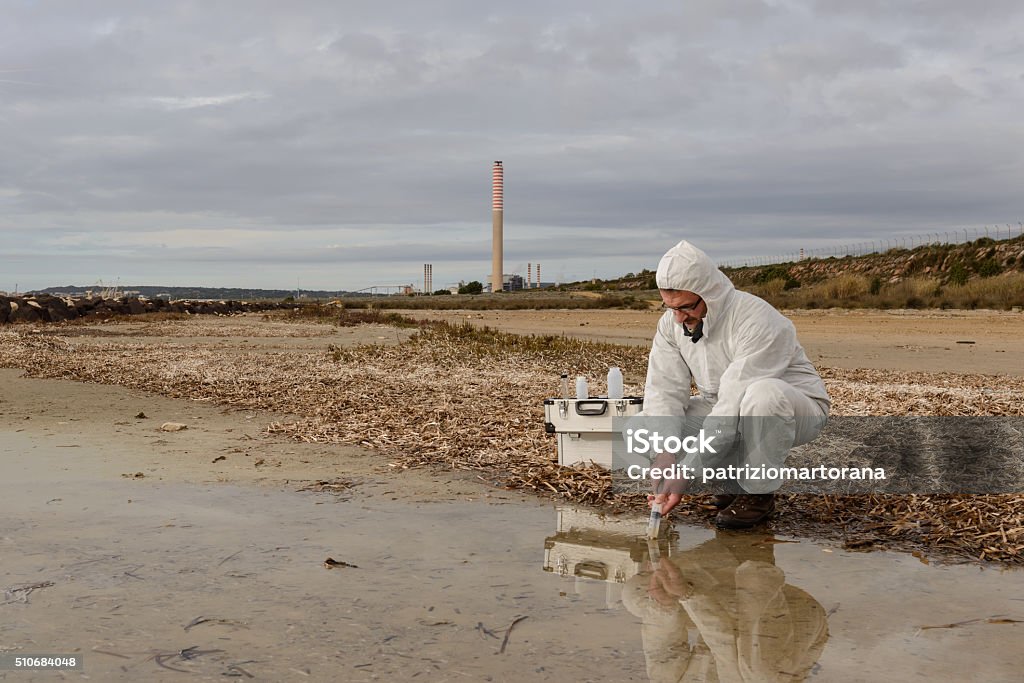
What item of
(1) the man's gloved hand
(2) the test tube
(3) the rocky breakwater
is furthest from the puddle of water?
(3) the rocky breakwater

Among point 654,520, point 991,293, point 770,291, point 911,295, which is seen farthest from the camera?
point 770,291

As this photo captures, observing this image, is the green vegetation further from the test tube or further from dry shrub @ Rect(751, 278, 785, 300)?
the test tube

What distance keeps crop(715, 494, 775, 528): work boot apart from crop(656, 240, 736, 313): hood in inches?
46.7

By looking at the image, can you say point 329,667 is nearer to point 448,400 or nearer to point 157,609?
point 157,609

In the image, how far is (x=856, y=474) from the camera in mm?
6699

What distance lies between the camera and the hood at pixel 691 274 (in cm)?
530

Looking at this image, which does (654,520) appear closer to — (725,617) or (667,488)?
(667,488)

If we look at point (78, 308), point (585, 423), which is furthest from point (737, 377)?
point (78, 308)

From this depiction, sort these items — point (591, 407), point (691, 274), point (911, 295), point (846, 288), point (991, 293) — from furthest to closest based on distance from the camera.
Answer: point (846, 288)
point (911, 295)
point (991, 293)
point (591, 407)
point (691, 274)

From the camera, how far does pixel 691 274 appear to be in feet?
17.4

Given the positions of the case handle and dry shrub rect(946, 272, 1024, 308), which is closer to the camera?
the case handle

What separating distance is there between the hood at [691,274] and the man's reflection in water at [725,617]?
1436mm

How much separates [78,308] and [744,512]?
113 feet

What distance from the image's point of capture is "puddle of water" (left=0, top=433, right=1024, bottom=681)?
141 inches
